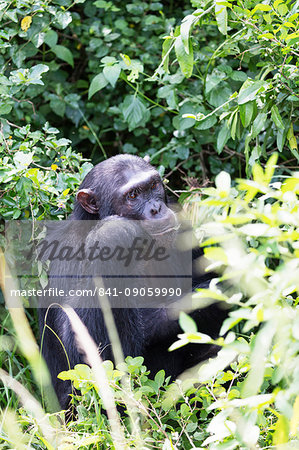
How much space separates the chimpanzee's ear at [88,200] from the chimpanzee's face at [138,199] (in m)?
0.13

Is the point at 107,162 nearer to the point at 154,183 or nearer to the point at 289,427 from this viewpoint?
the point at 154,183

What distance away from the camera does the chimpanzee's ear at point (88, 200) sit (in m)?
3.91

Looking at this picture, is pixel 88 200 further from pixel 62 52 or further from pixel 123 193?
pixel 62 52

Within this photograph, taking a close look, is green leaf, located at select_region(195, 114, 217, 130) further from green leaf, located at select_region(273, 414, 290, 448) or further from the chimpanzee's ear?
Result: green leaf, located at select_region(273, 414, 290, 448)

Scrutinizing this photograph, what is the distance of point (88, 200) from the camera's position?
3.94 metres

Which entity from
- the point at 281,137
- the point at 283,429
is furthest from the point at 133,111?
the point at 283,429

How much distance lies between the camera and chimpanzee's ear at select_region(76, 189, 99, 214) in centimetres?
391

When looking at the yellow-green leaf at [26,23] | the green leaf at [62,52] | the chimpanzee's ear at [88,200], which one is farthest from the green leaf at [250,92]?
the green leaf at [62,52]

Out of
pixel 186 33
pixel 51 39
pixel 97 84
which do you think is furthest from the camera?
pixel 51 39

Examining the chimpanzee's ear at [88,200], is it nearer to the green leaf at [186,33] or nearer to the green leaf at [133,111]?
the green leaf at [186,33]

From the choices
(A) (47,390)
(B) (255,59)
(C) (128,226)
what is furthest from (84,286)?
(B) (255,59)

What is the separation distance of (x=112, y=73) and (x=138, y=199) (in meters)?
1.33

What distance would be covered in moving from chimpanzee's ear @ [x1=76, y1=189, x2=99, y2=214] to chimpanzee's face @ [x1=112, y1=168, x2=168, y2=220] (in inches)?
5.1

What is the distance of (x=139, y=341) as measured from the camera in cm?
365
